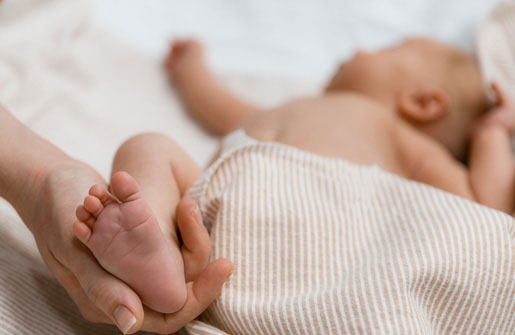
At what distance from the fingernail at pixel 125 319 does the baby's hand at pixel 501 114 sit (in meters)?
0.88

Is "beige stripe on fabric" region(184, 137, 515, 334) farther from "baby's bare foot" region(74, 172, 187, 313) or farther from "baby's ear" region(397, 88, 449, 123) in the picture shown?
"baby's ear" region(397, 88, 449, 123)

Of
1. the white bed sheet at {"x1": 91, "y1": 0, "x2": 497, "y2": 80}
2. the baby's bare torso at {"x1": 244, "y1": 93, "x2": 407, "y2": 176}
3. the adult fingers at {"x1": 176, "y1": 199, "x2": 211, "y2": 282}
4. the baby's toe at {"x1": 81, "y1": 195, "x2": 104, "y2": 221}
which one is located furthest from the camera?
the white bed sheet at {"x1": 91, "y1": 0, "x2": 497, "y2": 80}

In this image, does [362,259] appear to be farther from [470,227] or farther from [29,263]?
[29,263]

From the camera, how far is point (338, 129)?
3.73 ft

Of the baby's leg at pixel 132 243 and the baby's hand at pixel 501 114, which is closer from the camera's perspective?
the baby's leg at pixel 132 243

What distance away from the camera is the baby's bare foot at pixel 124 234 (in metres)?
0.67

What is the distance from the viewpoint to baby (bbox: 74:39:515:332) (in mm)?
682

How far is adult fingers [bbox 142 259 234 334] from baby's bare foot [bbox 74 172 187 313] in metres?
0.06

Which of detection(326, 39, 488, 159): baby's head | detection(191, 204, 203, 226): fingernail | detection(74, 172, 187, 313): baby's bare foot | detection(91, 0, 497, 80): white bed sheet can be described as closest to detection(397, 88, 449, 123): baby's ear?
detection(326, 39, 488, 159): baby's head

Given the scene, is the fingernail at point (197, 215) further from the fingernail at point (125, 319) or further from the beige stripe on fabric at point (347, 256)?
the fingernail at point (125, 319)

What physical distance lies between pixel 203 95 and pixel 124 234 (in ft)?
2.59

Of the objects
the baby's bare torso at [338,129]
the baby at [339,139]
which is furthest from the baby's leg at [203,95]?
the baby's bare torso at [338,129]

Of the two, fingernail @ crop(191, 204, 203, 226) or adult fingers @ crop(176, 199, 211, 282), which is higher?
fingernail @ crop(191, 204, 203, 226)

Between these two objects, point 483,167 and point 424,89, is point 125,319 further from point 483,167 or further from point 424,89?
point 424,89
